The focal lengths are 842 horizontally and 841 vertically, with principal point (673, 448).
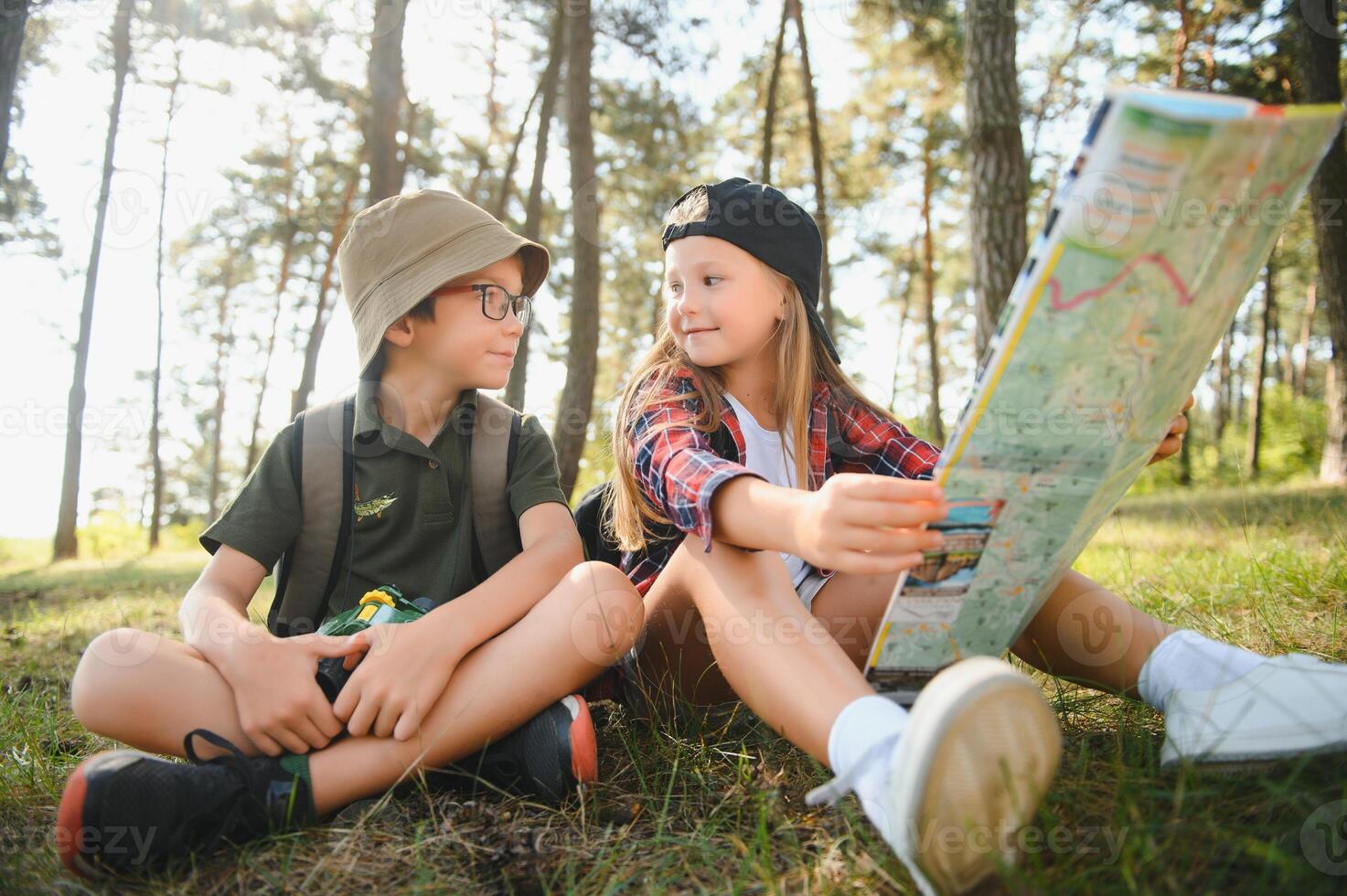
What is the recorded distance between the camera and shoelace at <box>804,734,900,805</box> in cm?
110

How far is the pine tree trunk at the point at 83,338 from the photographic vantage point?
12.5 meters

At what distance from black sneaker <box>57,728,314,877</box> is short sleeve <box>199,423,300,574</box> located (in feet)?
1.56

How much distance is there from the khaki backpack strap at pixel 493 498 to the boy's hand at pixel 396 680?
439 mm

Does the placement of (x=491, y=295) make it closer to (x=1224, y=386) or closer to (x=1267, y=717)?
(x=1267, y=717)

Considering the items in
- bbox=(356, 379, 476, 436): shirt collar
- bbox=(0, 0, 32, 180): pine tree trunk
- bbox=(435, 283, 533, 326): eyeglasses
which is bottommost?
bbox=(356, 379, 476, 436): shirt collar

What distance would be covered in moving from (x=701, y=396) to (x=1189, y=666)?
1042 millimetres

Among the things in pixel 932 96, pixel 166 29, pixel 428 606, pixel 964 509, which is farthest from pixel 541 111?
pixel 964 509

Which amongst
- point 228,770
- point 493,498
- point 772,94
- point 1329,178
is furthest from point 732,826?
point 772,94

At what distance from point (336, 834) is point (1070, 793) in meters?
1.21

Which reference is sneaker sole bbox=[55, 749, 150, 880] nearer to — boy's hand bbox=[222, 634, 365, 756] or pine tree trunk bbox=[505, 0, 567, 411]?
boy's hand bbox=[222, 634, 365, 756]

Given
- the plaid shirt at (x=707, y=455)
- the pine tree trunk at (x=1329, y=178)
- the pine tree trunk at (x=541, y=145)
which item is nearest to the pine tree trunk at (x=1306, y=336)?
the pine tree trunk at (x=1329, y=178)

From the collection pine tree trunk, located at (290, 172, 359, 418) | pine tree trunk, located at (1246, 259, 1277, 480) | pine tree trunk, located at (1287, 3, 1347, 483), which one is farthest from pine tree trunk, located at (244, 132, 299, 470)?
pine tree trunk, located at (1246, 259, 1277, 480)

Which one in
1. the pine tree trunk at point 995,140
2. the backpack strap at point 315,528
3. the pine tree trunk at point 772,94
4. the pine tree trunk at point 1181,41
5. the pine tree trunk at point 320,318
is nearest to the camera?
the backpack strap at point 315,528

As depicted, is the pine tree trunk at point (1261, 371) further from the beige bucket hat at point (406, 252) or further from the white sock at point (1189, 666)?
the beige bucket hat at point (406, 252)
